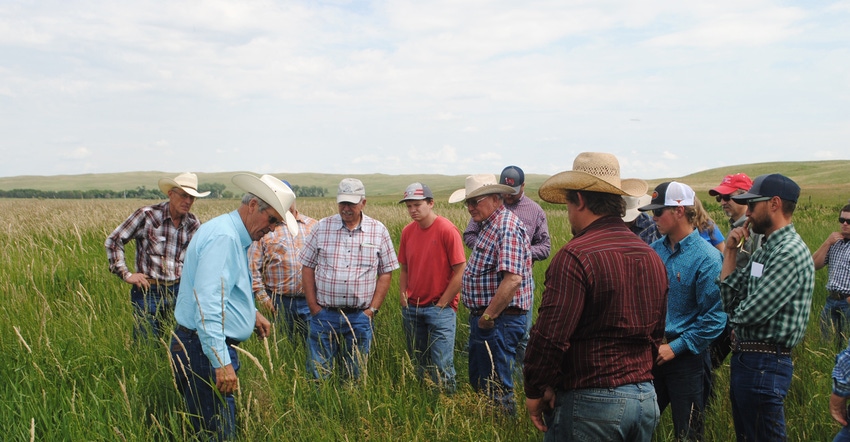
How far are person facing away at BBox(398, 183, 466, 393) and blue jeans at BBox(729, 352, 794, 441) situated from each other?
2382 millimetres

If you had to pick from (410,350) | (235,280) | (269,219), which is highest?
(269,219)

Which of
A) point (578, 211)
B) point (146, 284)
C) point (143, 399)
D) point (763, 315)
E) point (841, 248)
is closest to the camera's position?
point (578, 211)

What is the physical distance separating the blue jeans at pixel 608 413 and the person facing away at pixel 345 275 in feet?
8.56

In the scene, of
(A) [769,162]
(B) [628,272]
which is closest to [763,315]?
(B) [628,272]

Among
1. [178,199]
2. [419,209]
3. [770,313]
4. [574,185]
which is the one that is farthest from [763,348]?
[178,199]

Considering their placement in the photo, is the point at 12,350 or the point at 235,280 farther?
the point at 12,350

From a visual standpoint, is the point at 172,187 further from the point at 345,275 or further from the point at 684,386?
the point at 684,386

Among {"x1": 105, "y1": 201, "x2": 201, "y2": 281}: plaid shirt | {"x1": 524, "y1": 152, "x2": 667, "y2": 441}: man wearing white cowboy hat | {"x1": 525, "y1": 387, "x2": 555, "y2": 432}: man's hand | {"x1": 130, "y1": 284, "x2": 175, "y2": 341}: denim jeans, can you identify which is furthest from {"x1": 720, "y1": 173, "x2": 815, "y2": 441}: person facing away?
{"x1": 105, "y1": 201, "x2": 201, "y2": 281}: plaid shirt

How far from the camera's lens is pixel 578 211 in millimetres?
2770

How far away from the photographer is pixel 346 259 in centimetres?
517

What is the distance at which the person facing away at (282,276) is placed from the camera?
5.86m

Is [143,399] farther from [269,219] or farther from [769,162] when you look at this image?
[769,162]

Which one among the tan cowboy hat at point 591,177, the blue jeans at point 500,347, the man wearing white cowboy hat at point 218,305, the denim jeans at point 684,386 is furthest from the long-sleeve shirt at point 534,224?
the tan cowboy hat at point 591,177

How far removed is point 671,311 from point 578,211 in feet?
5.26
